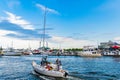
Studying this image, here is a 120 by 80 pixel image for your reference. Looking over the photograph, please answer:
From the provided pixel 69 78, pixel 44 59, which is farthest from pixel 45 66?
pixel 69 78

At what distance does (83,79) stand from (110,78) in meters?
7.24

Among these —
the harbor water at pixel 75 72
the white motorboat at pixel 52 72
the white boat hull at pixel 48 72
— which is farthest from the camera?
the harbor water at pixel 75 72

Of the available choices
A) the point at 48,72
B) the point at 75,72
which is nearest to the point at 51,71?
the point at 48,72

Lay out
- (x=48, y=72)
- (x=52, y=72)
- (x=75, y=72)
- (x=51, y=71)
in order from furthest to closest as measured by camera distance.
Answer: (x=75, y=72) < (x=48, y=72) < (x=51, y=71) < (x=52, y=72)

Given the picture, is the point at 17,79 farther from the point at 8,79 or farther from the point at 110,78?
the point at 110,78

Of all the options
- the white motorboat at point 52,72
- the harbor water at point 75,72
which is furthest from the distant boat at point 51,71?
the harbor water at point 75,72

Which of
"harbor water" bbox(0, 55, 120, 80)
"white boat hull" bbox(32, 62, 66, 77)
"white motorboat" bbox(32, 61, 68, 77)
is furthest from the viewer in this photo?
"harbor water" bbox(0, 55, 120, 80)

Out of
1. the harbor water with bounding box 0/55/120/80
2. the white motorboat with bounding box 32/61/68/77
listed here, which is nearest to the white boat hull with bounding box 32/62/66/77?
the white motorboat with bounding box 32/61/68/77

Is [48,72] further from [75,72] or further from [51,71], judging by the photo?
[75,72]

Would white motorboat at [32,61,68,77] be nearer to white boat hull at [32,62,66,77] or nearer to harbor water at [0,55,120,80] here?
white boat hull at [32,62,66,77]

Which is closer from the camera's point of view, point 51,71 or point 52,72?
point 52,72

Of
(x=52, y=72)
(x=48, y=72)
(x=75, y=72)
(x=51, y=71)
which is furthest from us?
(x=75, y=72)

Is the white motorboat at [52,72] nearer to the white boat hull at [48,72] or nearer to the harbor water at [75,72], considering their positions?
the white boat hull at [48,72]

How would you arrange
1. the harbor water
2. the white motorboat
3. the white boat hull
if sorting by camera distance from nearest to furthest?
the white motorboat
the white boat hull
the harbor water
